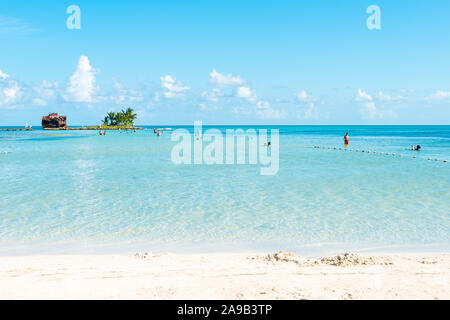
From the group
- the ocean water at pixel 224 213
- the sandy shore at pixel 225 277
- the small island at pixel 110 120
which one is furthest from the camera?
the small island at pixel 110 120

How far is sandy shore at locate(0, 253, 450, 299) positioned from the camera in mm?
6789

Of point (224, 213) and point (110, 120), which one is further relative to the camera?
Answer: point (110, 120)

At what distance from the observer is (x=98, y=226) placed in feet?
42.1

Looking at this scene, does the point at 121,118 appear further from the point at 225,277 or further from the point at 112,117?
the point at 225,277

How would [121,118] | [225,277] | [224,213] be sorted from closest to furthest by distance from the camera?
[225,277], [224,213], [121,118]

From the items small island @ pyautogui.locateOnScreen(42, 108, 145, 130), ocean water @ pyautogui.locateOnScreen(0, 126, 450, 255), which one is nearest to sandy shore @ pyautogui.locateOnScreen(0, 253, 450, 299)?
ocean water @ pyautogui.locateOnScreen(0, 126, 450, 255)

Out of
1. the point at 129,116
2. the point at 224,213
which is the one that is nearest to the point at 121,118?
the point at 129,116

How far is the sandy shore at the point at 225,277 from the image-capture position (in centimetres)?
679

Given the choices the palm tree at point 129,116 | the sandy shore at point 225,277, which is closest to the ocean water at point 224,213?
the sandy shore at point 225,277

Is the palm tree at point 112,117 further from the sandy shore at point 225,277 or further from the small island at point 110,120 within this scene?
the sandy shore at point 225,277

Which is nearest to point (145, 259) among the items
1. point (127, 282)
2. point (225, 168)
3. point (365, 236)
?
point (127, 282)

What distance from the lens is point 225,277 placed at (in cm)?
769
